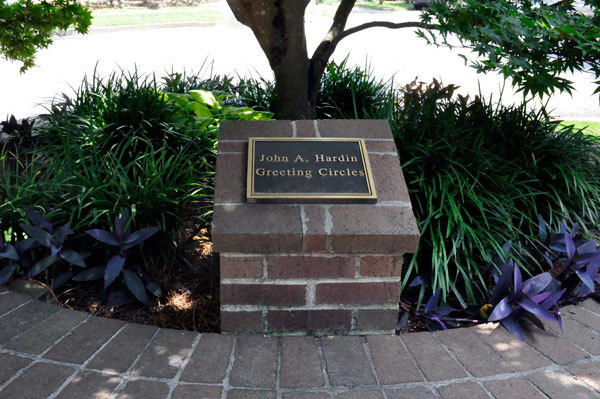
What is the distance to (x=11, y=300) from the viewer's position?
7.90 feet

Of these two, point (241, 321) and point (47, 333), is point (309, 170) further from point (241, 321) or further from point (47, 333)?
point (47, 333)

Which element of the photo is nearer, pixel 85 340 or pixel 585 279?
pixel 85 340

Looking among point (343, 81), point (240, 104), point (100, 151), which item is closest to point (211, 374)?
point (100, 151)

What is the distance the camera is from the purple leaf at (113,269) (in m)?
2.39

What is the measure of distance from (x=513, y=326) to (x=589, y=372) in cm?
35

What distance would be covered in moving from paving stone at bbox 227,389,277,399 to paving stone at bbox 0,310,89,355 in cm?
83

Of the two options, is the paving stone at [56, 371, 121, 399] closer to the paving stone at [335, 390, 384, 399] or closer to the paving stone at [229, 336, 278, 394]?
the paving stone at [229, 336, 278, 394]

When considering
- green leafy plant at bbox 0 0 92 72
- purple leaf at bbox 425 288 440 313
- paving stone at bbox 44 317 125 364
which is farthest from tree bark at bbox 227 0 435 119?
paving stone at bbox 44 317 125 364

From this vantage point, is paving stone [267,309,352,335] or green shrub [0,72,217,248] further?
green shrub [0,72,217,248]

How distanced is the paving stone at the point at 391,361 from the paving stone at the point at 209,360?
0.63 metres

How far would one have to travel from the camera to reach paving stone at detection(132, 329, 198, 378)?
202cm

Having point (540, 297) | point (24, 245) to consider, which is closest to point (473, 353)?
point (540, 297)

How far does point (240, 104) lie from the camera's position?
442cm

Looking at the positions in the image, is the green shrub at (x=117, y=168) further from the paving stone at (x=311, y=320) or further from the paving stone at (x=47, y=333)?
the paving stone at (x=311, y=320)
